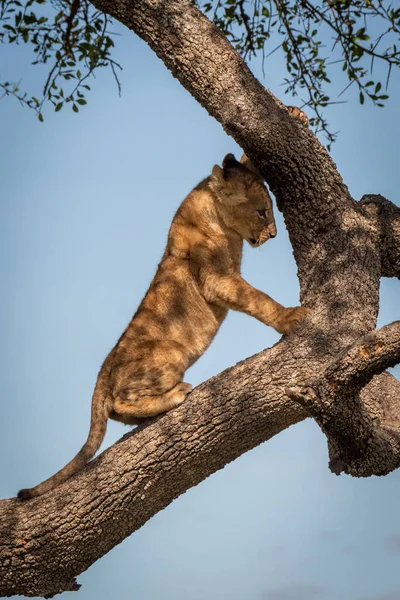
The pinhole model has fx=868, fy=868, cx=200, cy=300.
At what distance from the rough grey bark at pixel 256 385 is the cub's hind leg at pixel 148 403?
220 mm

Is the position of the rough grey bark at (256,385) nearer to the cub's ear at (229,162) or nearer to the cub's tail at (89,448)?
the cub's tail at (89,448)

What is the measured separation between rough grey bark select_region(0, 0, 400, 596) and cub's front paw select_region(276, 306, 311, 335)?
0.09 meters

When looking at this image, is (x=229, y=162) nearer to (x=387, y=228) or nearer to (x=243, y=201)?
(x=243, y=201)

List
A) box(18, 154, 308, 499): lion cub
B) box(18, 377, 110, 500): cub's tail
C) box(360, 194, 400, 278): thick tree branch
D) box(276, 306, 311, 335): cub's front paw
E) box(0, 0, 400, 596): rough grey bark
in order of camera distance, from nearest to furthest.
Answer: box(0, 0, 400, 596): rough grey bark, box(276, 306, 311, 335): cub's front paw, box(18, 377, 110, 500): cub's tail, box(18, 154, 308, 499): lion cub, box(360, 194, 400, 278): thick tree branch

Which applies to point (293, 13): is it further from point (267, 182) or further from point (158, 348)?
point (158, 348)

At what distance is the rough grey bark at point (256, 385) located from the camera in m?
5.24

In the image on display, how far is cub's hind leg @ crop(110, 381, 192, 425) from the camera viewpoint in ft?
18.8

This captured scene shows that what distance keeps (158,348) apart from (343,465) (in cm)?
153

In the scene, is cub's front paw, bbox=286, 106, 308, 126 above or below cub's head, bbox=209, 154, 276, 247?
above

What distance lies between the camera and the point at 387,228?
21.0 ft

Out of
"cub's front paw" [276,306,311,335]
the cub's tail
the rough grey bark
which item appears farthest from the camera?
the cub's tail

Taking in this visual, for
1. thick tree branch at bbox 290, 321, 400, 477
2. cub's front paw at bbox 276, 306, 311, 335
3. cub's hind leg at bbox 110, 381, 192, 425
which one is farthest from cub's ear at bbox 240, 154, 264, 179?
thick tree branch at bbox 290, 321, 400, 477

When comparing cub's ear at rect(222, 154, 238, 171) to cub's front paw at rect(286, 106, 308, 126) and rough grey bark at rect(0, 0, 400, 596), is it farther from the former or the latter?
cub's front paw at rect(286, 106, 308, 126)

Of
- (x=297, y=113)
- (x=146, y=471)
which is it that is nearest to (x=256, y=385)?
(x=146, y=471)
